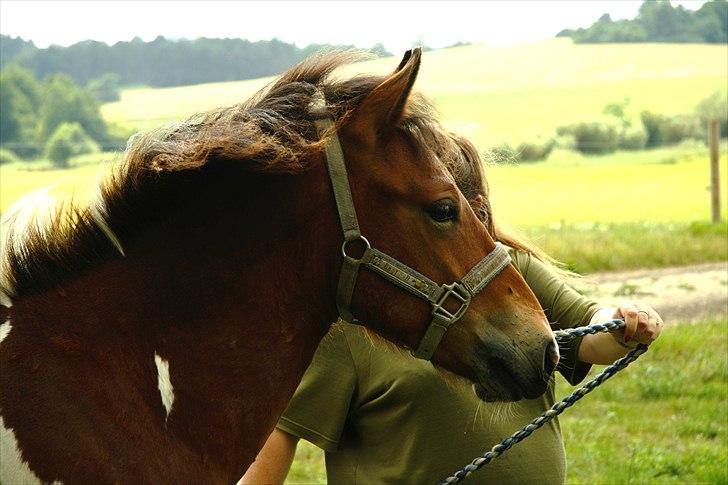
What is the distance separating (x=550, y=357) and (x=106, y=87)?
14770 millimetres

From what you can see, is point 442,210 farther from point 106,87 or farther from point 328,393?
point 106,87

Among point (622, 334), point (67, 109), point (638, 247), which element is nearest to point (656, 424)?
point (622, 334)

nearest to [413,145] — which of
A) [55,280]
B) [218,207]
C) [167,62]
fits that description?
[218,207]

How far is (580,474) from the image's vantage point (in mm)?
5762

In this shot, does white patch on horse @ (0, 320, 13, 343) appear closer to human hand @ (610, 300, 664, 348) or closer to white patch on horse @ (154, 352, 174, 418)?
white patch on horse @ (154, 352, 174, 418)

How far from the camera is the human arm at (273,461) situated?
3.20m

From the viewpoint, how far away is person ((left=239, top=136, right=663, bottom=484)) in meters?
3.04

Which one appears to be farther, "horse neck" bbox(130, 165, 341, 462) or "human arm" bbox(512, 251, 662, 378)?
"human arm" bbox(512, 251, 662, 378)

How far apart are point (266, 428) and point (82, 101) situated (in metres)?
15.5

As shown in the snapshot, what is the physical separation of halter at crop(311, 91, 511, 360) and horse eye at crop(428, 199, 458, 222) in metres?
0.16

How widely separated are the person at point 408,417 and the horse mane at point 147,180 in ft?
2.20

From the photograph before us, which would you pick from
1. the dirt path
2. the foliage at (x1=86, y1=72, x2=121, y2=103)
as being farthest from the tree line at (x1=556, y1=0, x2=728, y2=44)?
the foliage at (x1=86, y1=72, x2=121, y2=103)

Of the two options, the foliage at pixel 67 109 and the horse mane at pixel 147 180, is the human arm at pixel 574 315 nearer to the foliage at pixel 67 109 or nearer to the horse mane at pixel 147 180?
the horse mane at pixel 147 180

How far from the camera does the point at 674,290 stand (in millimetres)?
11492
